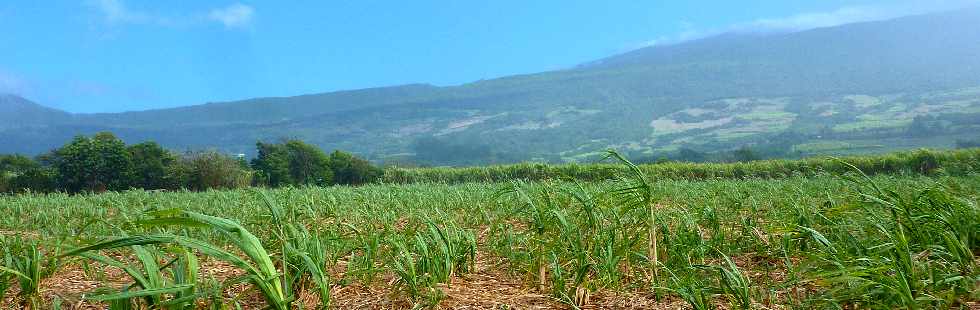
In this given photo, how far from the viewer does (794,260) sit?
455cm

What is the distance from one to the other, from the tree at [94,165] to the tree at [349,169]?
46.1 ft

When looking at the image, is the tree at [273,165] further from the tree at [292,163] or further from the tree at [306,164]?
the tree at [306,164]

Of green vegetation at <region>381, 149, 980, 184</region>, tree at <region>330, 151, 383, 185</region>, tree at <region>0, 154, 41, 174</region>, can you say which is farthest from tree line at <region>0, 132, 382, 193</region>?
tree at <region>0, 154, 41, 174</region>

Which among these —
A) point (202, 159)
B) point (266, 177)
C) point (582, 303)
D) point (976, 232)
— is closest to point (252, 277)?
point (582, 303)

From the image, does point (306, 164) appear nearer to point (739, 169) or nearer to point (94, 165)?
point (94, 165)

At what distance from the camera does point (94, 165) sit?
1518 inches

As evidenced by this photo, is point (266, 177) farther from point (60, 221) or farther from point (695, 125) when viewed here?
point (695, 125)

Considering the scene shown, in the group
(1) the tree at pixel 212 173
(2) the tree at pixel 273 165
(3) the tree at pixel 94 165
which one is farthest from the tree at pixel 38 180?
(2) the tree at pixel 273 165

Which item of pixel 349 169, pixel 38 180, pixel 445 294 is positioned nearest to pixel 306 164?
pixel 349 169

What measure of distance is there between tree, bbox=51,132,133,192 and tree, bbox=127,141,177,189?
0.45 meters

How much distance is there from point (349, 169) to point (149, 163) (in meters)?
13.9

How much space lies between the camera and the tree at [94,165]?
38625 mm

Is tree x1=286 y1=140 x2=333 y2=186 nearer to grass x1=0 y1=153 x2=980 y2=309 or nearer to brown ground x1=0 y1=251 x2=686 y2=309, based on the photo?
grass x1=0 y1=153 x2=980 y2=309

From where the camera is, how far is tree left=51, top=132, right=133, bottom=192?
38625 millimetres
